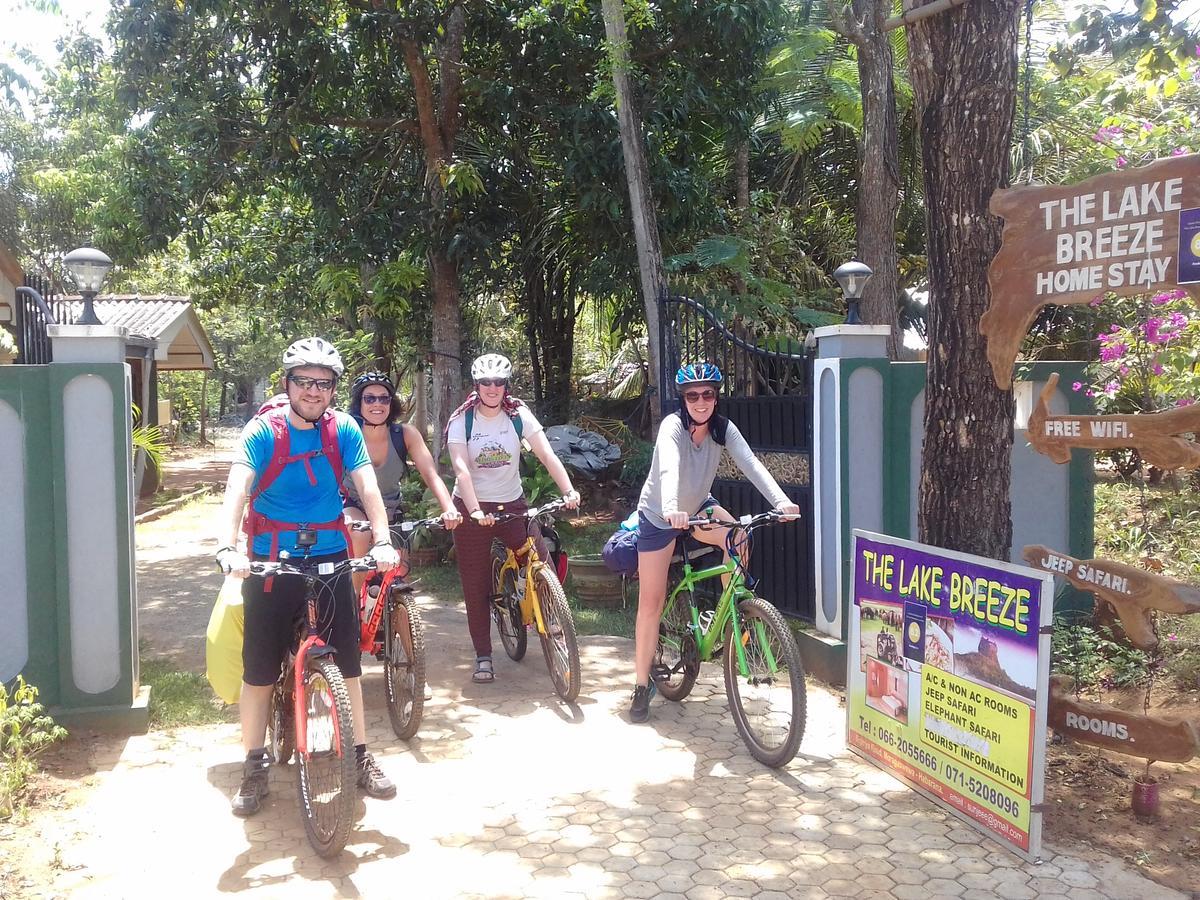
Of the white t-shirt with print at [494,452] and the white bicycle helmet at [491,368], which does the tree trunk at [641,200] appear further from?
the white bicycle helmet at [491,368]

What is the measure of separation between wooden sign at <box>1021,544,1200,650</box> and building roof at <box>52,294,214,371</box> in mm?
13439

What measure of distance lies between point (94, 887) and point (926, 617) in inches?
135

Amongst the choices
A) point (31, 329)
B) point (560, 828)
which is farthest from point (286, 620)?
point (31, 329)

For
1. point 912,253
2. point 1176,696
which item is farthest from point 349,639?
point 912,253

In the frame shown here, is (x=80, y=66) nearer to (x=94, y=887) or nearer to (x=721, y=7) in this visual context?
(x=721, y=7)

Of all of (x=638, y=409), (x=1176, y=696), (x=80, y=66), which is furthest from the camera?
(x=638, y=409)

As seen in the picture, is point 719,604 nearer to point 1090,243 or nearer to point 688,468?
point 688,468

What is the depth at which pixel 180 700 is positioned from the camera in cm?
602

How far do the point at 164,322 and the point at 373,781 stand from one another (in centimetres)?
1424

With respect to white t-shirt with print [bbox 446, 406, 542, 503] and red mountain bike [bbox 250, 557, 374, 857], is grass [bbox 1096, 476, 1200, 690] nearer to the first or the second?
white t-shirt with print [bbox 446, 406, 542, 503]

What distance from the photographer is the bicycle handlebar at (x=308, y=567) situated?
390cm

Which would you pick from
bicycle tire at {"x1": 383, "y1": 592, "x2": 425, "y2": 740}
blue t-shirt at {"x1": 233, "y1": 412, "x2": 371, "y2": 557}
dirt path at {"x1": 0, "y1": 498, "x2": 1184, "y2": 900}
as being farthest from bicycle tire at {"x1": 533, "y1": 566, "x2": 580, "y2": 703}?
blue t-shirt at {"x1": 233, "y1": 412, "x2": 371, "y2": 557}

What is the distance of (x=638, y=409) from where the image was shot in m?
14.6

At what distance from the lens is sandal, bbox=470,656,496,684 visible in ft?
20.7
